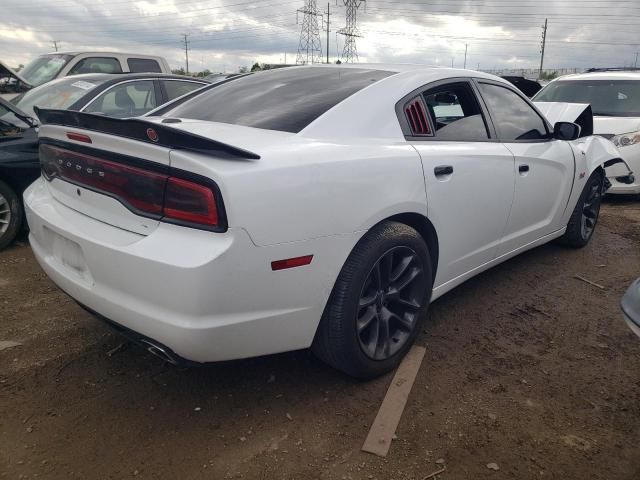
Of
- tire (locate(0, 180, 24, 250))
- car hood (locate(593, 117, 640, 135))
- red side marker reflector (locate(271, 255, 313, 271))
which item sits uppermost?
red side marker reflector (locate(271, 255, 313, 271))

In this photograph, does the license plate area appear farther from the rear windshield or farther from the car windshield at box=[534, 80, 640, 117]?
the car windshield at box=[534, 80, 640, 117]

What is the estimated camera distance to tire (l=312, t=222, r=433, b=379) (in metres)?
2.29

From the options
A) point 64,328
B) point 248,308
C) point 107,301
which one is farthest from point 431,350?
point 64,328

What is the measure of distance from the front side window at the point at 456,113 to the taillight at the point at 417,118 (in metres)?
0.07

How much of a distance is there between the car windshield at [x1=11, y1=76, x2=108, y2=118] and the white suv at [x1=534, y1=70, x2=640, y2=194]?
20.4 feet

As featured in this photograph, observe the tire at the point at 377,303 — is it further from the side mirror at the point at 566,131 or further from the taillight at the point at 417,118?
the side mirror at the point at 566,131

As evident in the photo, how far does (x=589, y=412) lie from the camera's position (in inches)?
94.5

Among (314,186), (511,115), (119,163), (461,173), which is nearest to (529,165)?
(511,115)

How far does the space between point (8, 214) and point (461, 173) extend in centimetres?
380

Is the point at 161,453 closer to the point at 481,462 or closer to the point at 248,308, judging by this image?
the point at 248,308

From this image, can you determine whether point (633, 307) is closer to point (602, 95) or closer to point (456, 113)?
point (456, 113)

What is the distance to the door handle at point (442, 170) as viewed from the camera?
105 inches

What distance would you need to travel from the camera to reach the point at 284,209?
198cm

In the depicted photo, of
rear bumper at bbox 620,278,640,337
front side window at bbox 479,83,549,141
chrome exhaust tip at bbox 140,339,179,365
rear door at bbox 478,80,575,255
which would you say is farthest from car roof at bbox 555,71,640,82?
chrome exhaust tip at bbox 140,339,179,365
